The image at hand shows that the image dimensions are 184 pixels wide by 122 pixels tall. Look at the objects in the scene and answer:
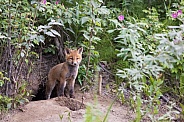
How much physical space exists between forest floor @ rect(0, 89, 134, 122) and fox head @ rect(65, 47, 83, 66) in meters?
0.50

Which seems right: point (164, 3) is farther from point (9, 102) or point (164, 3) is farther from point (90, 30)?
point (9, 102)

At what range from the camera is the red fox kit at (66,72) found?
17.4ft

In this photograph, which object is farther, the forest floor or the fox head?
the fox head

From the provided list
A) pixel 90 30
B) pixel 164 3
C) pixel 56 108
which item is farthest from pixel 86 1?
pixel 164 3

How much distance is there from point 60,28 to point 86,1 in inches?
31.4

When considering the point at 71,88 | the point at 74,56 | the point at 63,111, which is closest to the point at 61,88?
the point at 71,88

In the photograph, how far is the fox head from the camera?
17.3 ft

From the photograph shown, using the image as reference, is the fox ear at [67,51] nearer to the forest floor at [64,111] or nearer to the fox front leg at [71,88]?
the fox front leg at [71,88]

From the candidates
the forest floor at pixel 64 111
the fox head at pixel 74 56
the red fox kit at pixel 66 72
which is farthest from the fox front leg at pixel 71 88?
the fox head at pixel 74 56

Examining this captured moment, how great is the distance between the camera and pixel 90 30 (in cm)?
492

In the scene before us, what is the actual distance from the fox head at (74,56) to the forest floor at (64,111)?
0.50m

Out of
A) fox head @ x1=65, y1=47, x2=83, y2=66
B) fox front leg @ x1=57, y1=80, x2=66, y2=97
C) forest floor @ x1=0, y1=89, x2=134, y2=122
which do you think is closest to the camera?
forest floor @ x1=0, y1=89, x2=134, y2=122

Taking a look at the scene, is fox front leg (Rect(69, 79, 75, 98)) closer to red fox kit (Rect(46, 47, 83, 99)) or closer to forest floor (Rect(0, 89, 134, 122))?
red fox kit (Rect(46, 47, 83, 99))

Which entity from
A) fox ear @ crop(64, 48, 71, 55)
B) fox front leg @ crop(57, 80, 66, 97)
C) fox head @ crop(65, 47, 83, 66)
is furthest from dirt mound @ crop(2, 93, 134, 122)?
fox ear @ crop(64, 48, 71, 55)
